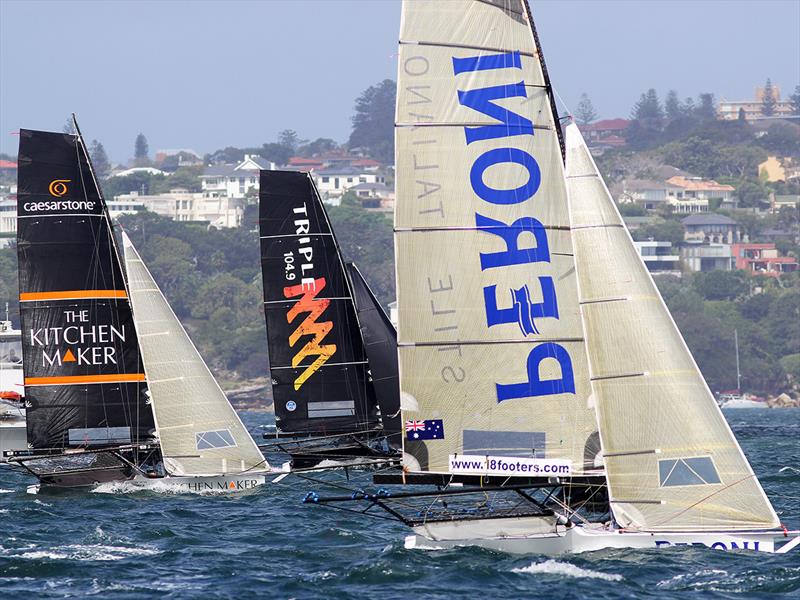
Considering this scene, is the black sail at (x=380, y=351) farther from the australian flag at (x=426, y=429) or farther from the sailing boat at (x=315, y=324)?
the australian flag at (x=426, y=429)

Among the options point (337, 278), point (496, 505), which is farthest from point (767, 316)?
point (496, 505)

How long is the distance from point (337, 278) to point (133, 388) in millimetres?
5026

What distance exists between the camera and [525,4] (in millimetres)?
21188

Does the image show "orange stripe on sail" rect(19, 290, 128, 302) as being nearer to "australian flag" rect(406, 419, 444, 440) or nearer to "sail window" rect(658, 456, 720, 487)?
"australian flag" rect(406, 419, 444, 440)

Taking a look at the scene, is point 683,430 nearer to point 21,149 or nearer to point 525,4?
point 525,4

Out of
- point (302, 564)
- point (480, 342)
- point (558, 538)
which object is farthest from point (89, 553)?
point (558, 538)

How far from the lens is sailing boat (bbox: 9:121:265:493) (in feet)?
105

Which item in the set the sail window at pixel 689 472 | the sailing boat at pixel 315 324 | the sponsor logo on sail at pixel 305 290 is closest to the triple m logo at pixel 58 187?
the sailing boat at pixel 315 324

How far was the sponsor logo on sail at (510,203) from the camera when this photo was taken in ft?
70.0

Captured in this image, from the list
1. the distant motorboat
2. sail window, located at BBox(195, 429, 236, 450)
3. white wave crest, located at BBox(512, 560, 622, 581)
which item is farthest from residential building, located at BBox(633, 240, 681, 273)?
white wave crest, located at BBox(512, 560, 622, 581)

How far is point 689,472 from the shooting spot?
21.0m

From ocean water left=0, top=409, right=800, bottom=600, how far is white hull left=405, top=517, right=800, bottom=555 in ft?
0.48

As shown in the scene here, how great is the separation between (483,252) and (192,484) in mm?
12424

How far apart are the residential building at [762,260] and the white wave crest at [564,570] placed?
161 m
